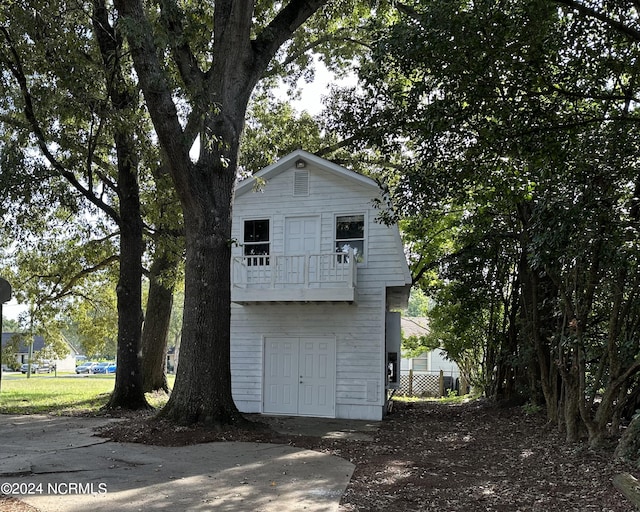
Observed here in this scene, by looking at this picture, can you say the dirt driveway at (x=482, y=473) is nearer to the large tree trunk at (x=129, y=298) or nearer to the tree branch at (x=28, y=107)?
the large tree trunk at (x=129, y=298)

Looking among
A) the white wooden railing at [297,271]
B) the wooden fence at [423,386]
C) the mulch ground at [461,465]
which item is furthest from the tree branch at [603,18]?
the wooden fence at [423,386]

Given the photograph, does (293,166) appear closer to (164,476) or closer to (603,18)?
(603,18)

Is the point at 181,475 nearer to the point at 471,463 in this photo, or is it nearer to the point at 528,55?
the point at 471,463

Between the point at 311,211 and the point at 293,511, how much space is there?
35.0 feet

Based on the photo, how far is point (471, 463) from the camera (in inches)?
356

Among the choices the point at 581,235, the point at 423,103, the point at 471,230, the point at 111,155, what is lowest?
the point at 581,235

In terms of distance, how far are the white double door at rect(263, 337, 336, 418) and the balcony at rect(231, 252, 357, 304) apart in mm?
1527

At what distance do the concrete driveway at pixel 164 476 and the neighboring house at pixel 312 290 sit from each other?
5.55 m

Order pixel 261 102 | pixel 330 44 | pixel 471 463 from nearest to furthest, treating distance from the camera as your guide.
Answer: pixel 471 463, pixel 330 44, pixel 261 102

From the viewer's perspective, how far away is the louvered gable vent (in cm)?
1605

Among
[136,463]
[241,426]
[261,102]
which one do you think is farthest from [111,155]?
[136,463]

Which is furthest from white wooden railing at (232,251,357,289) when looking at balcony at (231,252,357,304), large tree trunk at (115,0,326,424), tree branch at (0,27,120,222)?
tree branch at (0,27,120,222)

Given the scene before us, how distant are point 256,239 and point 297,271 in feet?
6.13

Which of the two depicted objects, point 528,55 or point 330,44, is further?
point 330,44
